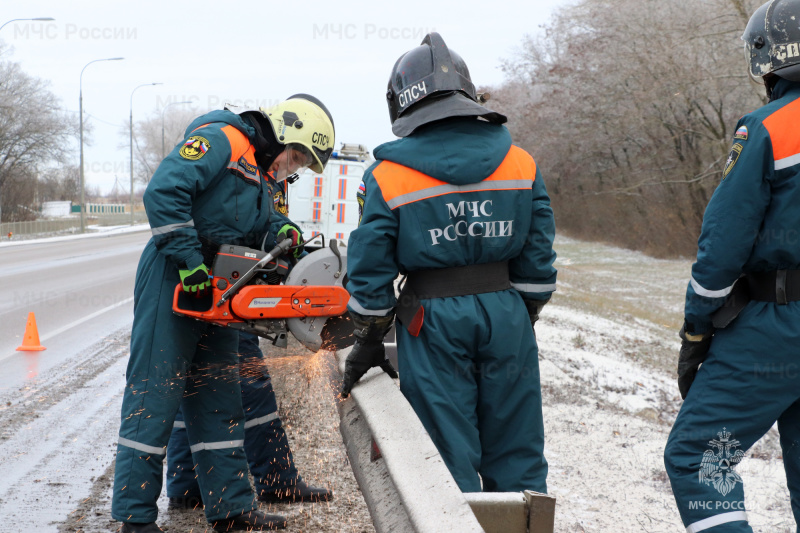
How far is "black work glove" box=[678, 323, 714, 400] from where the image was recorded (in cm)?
298

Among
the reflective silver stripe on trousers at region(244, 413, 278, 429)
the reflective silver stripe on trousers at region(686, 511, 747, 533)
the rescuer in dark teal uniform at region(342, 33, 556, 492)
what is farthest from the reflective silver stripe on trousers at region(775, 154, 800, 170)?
the reflective silver stripe on trousers at region(244, 413, 278, 429)

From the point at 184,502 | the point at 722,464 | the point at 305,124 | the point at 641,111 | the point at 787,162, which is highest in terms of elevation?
the point at 641,111

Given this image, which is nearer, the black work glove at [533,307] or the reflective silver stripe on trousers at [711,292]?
the reflective silver stripe on trousers at [711,292]

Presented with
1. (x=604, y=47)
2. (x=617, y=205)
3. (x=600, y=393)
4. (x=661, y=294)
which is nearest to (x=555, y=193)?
(x=617, y=205)

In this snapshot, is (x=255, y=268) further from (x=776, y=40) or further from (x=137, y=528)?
(x=776, y=40)

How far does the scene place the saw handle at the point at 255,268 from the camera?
11.8ft

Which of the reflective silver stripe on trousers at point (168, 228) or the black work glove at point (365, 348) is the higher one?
the reflective silver stripe on trousers at point (168, 228)

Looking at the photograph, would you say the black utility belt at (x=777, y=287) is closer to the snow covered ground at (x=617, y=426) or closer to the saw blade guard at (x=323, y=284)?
the snow covered ground at (x=617, y=426)

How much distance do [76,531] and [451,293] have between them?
2243mm

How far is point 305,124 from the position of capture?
→ 396 cm

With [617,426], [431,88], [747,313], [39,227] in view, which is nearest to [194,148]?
[431,88]

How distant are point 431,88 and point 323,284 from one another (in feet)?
4.23

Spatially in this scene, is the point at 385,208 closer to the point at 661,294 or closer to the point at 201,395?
the point at 201,395

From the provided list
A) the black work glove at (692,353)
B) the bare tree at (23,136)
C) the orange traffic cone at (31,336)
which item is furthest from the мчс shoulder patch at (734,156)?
Result: the bare tree at (23,136)
